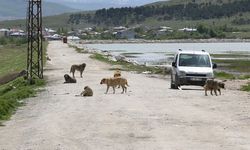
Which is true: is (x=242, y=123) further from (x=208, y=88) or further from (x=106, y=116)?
(x=208, y=88)

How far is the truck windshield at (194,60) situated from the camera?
107ft

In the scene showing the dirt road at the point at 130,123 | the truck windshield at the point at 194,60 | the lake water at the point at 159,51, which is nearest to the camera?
the dirt road at the point at 130,123

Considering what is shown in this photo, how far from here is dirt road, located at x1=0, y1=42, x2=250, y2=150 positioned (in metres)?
14.2

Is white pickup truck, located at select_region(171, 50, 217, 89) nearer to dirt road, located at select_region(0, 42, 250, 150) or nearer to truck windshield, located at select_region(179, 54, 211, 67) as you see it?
truck windshield, located at select_region(179, 54, 211, 67)

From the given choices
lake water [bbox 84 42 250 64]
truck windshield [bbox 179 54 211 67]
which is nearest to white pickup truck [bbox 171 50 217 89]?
truck windshield [bbox 179 54 211 67]

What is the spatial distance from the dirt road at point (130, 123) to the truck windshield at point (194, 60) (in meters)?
5.80

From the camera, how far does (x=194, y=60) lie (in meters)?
32.8

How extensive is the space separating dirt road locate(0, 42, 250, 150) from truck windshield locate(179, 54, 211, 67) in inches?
228

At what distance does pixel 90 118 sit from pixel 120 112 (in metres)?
1.64

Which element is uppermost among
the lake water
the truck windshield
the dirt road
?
the truck windshield

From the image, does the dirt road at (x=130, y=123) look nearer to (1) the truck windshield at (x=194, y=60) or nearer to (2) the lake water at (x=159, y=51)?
(1) the truck windshield at (x=194, y=60)

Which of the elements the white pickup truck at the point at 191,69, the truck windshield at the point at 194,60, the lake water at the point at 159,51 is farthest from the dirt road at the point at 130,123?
the lake water at the point at 159,51

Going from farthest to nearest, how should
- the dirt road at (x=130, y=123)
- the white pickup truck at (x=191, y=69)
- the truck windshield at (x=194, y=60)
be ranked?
the truck windshield at (x=194, y=60)
the white pickup truck at (x=191, y=69)
the dirt road at (x=130, y=123)

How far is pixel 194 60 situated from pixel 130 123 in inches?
620
